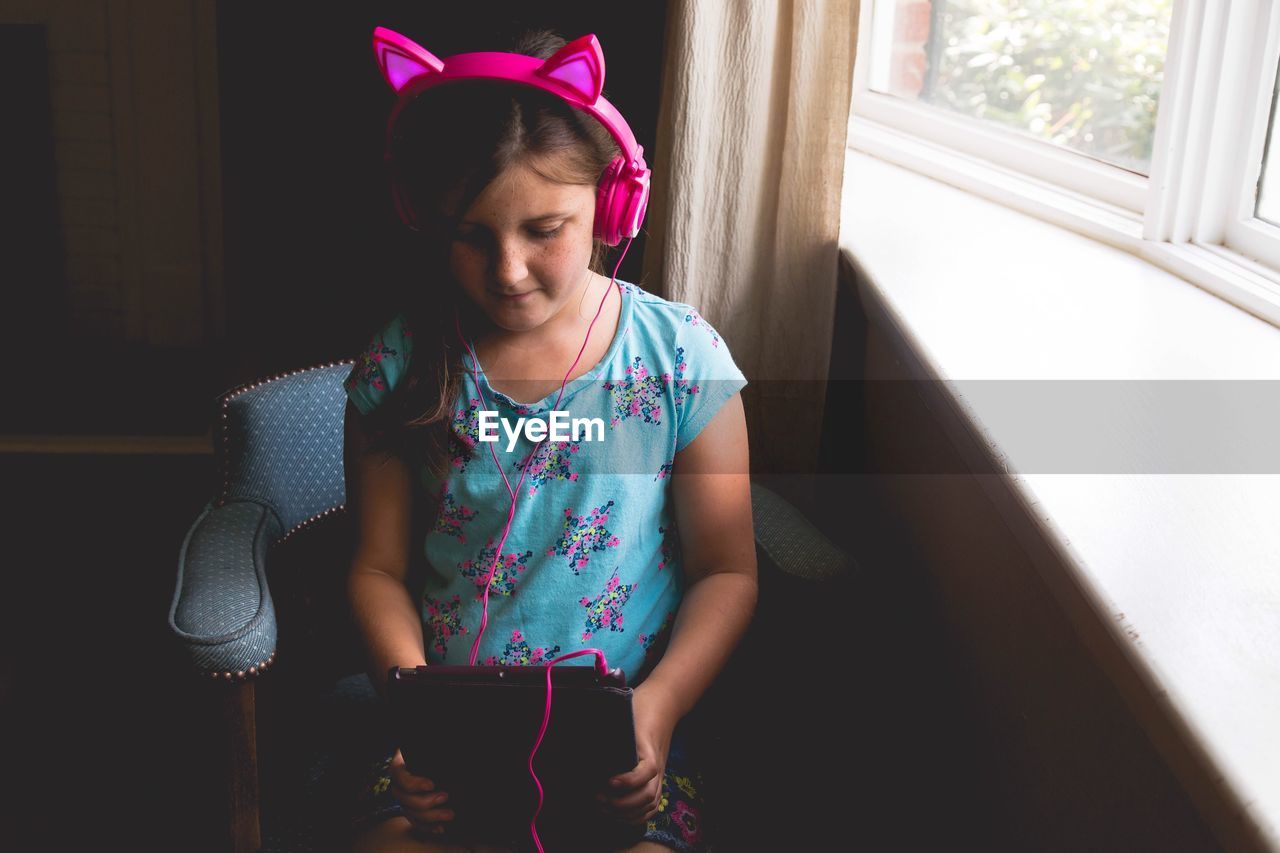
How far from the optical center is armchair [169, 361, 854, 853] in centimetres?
108

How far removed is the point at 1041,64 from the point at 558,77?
130 cm

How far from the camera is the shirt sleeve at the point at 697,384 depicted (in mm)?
1155

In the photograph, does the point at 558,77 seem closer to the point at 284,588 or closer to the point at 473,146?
the point at 473,146

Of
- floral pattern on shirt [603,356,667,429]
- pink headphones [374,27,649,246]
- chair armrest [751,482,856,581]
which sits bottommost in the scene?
chair armrest [751,482,856,581]

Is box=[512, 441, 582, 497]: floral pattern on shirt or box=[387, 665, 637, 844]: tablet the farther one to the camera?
box=[512, 441, 582, 497]: floral pattern on shirt

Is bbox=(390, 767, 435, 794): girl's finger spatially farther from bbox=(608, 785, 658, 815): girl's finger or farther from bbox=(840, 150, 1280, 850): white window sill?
bbox=(840, 150, 1280, 850): white window sill

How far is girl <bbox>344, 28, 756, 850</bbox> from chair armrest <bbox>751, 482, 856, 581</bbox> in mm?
59

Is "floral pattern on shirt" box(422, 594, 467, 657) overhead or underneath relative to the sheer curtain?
underneath

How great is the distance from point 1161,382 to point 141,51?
3.05m

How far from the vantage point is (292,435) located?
133 centimetres

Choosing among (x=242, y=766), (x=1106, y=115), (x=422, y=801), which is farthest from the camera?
(x=1106, y=115)

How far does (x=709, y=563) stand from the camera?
1.17 meters

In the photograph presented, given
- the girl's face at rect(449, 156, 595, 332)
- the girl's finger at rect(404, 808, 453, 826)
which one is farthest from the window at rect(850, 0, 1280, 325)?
the girl's finger at rect(404, 808, 453, 826)

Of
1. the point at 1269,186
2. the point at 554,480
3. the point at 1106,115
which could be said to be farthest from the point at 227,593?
the point at 1106,115
